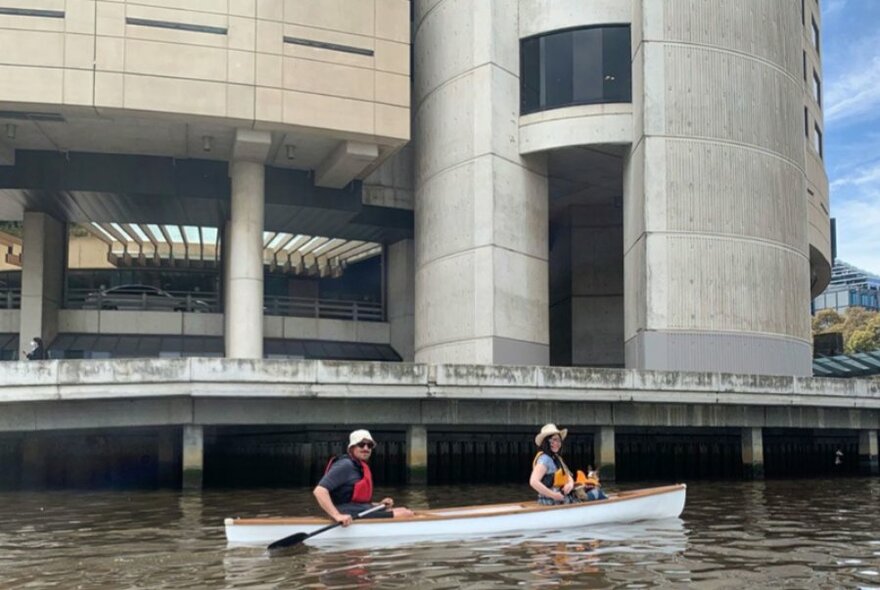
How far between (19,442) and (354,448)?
16099 millimetres

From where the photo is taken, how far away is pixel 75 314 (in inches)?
1501

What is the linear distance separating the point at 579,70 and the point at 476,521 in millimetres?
22417

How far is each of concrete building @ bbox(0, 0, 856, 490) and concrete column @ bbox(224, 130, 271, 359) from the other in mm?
83

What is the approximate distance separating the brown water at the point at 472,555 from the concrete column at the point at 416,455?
5.04 metres

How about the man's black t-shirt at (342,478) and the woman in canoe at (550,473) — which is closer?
the man's black t-shirt at (342,478)

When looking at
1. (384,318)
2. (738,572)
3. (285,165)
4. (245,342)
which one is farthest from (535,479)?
(384,318)

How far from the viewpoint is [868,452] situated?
90.8 feet

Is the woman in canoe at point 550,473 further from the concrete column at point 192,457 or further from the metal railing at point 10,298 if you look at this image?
the metal railing at point 10,298

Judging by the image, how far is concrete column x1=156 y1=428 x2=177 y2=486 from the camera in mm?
23859

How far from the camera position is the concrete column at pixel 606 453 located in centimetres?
2409

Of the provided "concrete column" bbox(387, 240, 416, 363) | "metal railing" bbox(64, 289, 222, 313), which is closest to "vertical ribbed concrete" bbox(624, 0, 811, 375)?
"concrete column" bbox(387, 240, 416, 363)

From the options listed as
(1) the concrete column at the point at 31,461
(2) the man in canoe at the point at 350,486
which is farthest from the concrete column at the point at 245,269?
(2) the man in canoe at the point at 350,486

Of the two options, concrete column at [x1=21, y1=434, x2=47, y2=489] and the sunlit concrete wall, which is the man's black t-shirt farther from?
the sunlit concrete wall

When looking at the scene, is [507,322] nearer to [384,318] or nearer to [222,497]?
[384,318]
